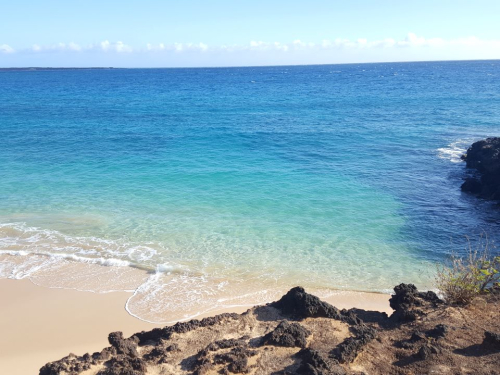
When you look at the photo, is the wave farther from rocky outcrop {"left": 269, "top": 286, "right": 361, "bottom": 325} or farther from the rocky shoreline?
rocky outcrop {"left": 269, "top": 286, "right": 361, "bottom": 325}

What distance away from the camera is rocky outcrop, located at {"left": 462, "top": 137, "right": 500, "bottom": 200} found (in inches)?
908

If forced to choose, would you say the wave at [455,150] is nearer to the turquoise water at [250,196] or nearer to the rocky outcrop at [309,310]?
the turquoise water at [250,196]

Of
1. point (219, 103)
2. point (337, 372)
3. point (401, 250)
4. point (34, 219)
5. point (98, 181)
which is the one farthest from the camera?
point (219, 103)

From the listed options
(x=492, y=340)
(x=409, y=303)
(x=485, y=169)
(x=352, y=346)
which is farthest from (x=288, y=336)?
(x=485, y=169)

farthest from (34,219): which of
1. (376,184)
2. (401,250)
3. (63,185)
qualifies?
(376,184)

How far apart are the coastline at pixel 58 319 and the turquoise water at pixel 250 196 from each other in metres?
1.46

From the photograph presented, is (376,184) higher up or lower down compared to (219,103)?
lower down

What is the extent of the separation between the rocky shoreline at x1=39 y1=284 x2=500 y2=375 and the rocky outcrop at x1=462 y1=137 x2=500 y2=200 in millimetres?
14552

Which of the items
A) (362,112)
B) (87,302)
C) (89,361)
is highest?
(362,112)

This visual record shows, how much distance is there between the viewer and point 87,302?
1386 cm

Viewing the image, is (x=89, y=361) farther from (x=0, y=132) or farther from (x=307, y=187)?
(x=0, y=132)

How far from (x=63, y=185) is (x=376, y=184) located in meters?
18.2

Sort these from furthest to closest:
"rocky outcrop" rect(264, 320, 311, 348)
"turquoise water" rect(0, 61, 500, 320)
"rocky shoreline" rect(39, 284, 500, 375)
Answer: "turquoise water" rect(0, 61, 500, 320) < "rocky outcrop" rect(264, 320, 311, 348) < "rocky shoreline" rect(39, 284, 500, 375)

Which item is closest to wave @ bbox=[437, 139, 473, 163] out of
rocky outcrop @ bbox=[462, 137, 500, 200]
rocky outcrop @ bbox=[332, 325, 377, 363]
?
rocky outcrop @ bbox=[462, 137, 500, 200]
